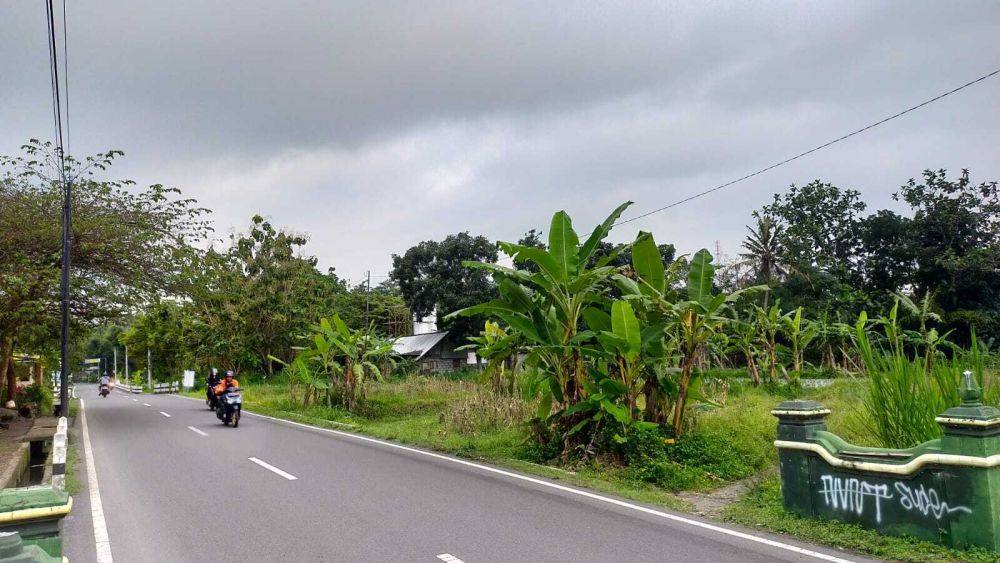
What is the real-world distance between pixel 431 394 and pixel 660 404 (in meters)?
14.0

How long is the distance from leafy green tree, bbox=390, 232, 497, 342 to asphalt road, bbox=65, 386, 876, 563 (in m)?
31.5

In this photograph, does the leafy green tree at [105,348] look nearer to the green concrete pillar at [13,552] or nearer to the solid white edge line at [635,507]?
the solid white edge line at [635,507]

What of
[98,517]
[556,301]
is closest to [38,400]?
[98,517]

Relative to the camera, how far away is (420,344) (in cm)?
4966

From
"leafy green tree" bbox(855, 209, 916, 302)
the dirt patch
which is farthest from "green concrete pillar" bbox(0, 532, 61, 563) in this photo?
"leafy green tree" bbox(855, 209, 916, 302)

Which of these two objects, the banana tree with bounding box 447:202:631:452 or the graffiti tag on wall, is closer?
the graffiti tag on wall

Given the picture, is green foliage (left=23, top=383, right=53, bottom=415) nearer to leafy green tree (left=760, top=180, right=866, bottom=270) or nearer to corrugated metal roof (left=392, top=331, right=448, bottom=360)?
corrugated metal roof (left=392, top=331, right=448, bottom=360)

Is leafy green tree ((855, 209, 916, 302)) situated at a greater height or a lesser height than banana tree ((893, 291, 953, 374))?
greater

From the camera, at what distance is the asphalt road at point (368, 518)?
238 inches

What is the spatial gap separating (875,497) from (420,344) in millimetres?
44570

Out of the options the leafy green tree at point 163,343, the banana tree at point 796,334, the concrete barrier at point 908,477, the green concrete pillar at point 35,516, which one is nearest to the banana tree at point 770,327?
the banana tree at point 796,334

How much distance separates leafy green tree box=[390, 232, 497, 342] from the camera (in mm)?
43719

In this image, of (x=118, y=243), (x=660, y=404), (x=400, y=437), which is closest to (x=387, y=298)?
(x=118, y=243)

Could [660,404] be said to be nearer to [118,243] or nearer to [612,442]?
[612,442]
